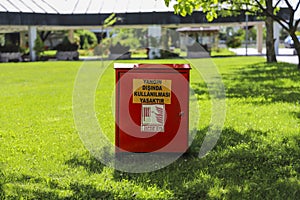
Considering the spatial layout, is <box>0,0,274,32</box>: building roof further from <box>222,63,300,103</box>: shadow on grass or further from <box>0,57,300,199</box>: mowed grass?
<box>0,57,300,199</box>: mowed grass

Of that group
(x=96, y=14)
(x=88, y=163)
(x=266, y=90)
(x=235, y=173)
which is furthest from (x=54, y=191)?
(x=96, y=14)

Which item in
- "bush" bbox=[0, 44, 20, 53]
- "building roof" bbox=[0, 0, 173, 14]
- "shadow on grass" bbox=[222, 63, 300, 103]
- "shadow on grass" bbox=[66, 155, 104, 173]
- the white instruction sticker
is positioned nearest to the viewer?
"shadow on grass" bbox=[66, 155, 104, 173]

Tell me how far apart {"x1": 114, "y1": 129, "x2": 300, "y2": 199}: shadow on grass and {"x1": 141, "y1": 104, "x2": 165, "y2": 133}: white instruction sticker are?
44 cm

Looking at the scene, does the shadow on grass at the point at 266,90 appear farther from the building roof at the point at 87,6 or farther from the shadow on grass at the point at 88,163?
the building roof at the point at 87,6

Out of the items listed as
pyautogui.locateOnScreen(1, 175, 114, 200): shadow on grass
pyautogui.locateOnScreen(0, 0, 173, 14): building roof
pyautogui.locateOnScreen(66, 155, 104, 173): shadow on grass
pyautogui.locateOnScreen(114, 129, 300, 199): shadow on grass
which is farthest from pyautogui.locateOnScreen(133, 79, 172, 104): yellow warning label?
pyautogui.locateOnScreen(0, 0, 173, 14): building roof

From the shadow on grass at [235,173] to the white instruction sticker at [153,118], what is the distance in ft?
1.46

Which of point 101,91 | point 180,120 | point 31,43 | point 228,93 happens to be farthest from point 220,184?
point 31,43

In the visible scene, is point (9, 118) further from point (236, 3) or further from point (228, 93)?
point (236, 3)

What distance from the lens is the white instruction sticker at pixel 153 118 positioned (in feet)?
16.0

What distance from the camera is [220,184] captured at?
4.12m

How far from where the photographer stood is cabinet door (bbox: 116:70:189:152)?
477 centimetres

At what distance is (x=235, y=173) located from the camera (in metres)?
4.43

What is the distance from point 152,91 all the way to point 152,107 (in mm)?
184

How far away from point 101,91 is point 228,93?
346 cm
